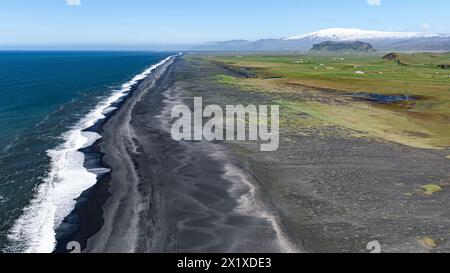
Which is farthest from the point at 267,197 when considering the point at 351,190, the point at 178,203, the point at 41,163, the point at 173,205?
the point at 41,163

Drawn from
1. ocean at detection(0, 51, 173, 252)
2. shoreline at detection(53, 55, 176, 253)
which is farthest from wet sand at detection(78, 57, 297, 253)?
ocean at detection(0, 51, 173, 252)

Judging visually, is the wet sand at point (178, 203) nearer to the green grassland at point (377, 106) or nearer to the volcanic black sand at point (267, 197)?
the volcanic black sand at point (267, 197)

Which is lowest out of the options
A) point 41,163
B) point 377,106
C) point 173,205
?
point 173,205

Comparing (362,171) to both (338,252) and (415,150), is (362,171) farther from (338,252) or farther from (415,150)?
(338,252)

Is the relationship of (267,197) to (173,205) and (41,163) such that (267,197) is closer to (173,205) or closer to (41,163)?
(173,205)

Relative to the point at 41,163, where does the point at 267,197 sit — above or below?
below

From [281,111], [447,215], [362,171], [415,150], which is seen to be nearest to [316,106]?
[281,111]

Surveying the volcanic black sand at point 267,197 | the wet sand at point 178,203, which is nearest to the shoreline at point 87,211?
the volcanic black sand at point 267,197
